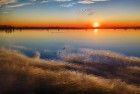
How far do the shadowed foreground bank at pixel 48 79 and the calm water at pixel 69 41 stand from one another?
0.28ft

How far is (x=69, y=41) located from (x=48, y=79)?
353 millimetres

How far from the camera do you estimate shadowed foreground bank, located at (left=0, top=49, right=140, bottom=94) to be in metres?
2.71

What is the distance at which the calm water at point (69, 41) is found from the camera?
2671 mm

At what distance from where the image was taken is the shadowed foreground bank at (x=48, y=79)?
2709 mm

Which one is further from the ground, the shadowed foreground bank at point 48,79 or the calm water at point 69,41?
the calm water at point 69,41

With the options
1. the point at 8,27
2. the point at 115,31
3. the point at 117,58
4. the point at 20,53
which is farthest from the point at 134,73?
the point at 8,27

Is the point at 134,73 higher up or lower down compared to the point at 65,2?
lower down

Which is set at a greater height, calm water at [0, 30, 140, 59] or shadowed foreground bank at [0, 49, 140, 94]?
calm water at [0, 30, 140, 59]

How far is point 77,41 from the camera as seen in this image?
2852 millimetres

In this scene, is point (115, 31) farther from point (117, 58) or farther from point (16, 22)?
point (16, 22)

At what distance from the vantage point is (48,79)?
114 inches

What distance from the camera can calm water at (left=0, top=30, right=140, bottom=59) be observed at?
267 centimetres

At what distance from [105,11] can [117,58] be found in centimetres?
38

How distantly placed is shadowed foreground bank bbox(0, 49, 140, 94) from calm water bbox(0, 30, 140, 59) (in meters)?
0.09
